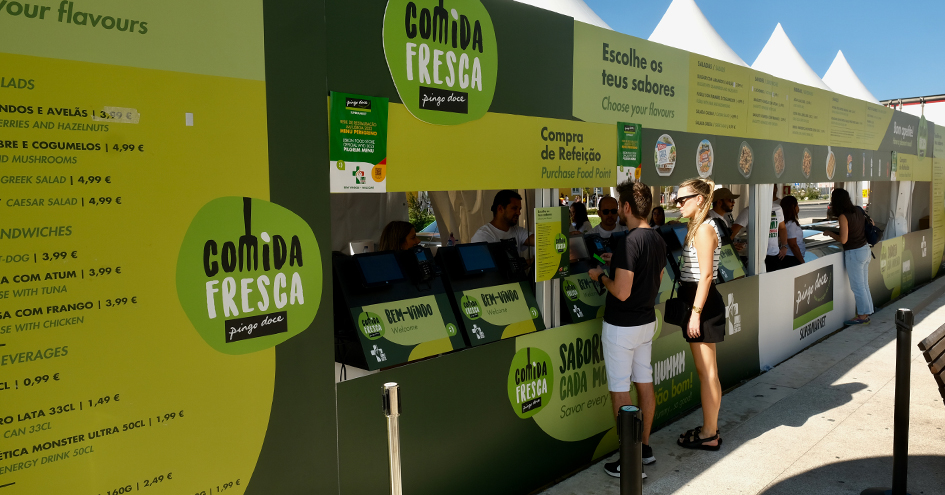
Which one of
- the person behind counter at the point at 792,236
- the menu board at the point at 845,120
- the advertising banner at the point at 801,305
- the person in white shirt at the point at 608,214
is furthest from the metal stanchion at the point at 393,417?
the menu board at the point at 845,120

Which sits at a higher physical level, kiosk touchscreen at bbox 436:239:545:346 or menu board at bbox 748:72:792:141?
menu board at bbox 748:72:792:141

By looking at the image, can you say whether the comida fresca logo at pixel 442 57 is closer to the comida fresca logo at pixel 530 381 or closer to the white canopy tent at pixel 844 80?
the comida fresca logo at pixel 530 381

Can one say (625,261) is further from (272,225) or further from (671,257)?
(272,225)

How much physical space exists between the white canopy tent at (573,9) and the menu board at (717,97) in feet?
2.79

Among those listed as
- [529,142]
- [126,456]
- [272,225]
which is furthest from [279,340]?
[529,142]

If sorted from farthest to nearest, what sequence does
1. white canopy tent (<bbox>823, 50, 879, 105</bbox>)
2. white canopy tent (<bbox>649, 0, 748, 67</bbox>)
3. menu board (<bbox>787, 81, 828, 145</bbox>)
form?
white canopy tent (<bbox>823, 50, 879, 105</bbox>) < menu board (<bbox>787, 81, 828, 145</bbox>) < white canopy tent (<bbox>649, 0, 748, 67</bbox>)

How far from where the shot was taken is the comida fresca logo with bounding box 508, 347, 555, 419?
345 centimetres

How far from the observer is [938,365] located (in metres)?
3.33

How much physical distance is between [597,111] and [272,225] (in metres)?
2.32

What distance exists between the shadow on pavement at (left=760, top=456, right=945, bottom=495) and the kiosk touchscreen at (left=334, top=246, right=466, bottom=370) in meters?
2.10

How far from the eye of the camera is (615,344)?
144 inches

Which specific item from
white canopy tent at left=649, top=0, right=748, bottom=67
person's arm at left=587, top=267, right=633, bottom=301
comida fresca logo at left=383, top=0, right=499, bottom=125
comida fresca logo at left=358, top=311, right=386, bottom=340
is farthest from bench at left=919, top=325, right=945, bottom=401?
white canopy tent at left=649, top=0, right=748, bottom=67

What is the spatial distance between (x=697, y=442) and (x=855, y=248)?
4941mm

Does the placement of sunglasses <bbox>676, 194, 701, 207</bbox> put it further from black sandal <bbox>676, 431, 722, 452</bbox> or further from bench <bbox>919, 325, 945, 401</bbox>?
black sandal <bbox>676, 431, 722, 452</bbox>
